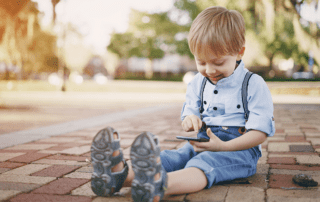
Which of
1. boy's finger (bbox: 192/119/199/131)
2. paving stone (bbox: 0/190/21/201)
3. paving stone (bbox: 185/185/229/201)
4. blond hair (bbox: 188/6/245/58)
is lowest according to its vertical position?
paving stone (bbox: 185/185/229/201)

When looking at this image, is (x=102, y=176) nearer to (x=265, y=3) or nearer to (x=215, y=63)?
(x=215, y=63)

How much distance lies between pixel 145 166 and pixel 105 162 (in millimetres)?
240

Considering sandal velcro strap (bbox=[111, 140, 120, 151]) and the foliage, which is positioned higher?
the foliage

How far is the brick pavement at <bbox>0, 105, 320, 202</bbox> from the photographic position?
179cm

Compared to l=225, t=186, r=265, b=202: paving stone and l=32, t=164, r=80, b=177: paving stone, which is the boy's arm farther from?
l=32, t=164, r=80, b=177: paving stone

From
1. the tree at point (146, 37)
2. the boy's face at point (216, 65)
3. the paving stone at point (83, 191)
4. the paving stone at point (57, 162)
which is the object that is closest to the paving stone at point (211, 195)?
the paving stone at point (83, 191)

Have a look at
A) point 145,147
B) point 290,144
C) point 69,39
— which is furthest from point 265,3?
point 69,39

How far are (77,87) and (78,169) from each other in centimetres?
1613

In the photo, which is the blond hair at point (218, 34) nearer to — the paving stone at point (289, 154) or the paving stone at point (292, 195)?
the paving stone at point (292, 195)

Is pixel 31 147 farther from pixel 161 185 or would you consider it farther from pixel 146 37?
pixel 146 37

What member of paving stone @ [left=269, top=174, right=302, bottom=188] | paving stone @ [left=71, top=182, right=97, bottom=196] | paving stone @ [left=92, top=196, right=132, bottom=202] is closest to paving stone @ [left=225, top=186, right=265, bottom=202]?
paving stone @ [left=269, top=174, right=302, bottom=188]

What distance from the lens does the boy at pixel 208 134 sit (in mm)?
1552

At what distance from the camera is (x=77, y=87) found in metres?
18.0

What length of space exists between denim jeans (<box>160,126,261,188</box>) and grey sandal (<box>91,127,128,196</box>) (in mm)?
418
